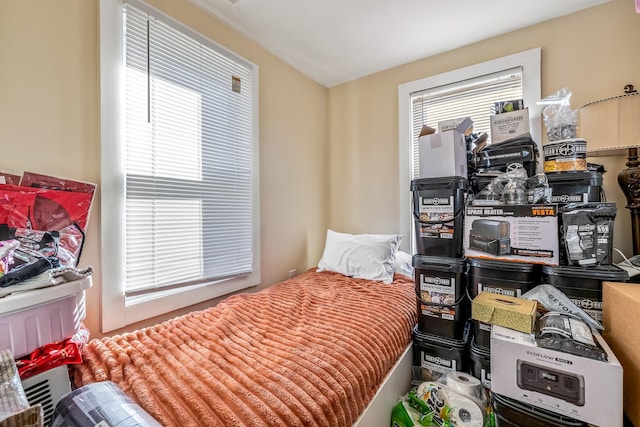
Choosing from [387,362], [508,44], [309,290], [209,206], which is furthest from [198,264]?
[508,44]

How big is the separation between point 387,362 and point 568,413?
0.62m

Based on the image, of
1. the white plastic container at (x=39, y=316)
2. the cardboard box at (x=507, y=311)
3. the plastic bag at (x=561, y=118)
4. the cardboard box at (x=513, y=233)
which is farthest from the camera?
the plastic bag at (x=561, y=118)

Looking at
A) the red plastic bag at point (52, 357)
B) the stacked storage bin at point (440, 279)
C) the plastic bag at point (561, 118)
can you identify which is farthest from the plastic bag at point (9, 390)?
the plastic bag at point (561, 118)

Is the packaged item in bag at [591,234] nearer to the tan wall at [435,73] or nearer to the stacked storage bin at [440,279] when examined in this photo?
the stacked storage bin at [440,279]

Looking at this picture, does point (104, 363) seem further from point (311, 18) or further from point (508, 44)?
point (508, 44)

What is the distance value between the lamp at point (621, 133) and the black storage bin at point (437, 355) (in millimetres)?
1156

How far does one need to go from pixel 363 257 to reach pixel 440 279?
851mm

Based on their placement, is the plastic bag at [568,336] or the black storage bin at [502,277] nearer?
the plastic bag at [568,336]

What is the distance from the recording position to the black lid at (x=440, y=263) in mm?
1393

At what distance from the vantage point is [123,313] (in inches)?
54.1

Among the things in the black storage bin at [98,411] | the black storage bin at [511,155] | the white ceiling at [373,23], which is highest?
the white ceiling at [373,23]

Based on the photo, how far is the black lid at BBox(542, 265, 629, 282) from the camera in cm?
109

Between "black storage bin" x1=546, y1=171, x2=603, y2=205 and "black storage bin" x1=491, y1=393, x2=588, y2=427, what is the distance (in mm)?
852

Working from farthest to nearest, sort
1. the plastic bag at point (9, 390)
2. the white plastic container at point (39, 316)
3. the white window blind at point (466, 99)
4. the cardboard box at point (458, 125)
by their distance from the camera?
the white window blind at point (466, 99)
the cardboard box at point (458, 125)
the white plastic container at point (39, 316)
the plastic bag at point (9, 390)
